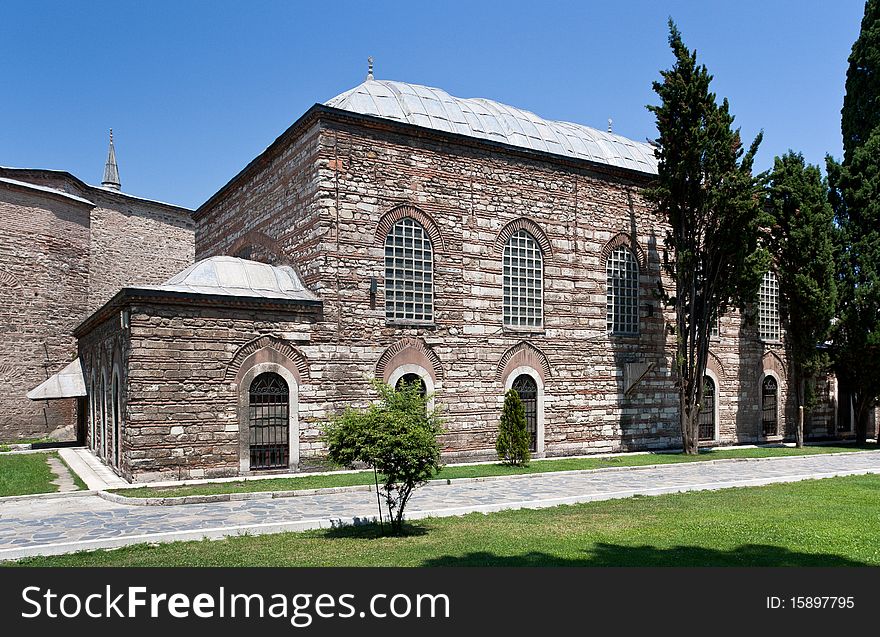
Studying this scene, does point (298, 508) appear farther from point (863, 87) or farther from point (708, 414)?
point (863, 87)

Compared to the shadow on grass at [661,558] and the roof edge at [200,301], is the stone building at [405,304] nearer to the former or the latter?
the roof edge at [200,301]

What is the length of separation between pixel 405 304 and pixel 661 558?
978cm

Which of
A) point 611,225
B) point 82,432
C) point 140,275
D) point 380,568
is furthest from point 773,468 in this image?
point 140,275

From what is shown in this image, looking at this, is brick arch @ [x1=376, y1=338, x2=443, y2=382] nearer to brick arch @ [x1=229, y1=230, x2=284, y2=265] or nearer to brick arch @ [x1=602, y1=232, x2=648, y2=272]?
brick arch @ [x1=229, y1=230, x2=284, y2=265]

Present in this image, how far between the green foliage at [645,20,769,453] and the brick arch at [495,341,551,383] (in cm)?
379

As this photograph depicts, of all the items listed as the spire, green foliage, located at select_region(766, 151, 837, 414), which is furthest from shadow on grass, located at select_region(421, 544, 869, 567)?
the spire

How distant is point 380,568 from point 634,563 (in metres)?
2.37

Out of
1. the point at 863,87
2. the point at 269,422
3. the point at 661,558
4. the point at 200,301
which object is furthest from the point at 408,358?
the point at 863,87

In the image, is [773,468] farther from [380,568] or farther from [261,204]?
[261,204]

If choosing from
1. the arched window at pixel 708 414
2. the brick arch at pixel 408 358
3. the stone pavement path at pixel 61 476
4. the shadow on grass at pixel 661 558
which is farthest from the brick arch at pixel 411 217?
the arched window at pixel 708 414

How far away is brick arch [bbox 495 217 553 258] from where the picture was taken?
1717cm

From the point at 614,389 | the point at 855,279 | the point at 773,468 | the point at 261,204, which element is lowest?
the point at 773,468

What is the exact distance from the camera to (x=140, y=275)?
31.1m

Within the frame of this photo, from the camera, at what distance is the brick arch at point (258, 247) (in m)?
17.1
